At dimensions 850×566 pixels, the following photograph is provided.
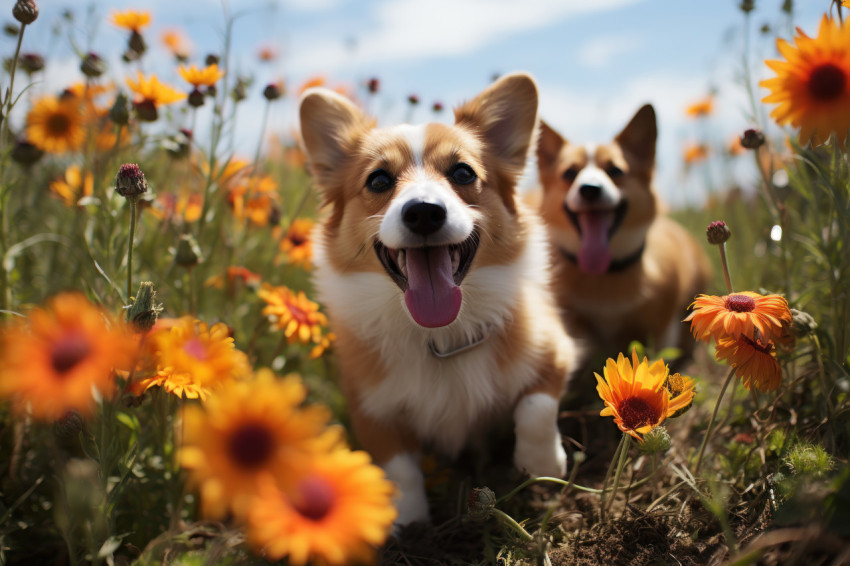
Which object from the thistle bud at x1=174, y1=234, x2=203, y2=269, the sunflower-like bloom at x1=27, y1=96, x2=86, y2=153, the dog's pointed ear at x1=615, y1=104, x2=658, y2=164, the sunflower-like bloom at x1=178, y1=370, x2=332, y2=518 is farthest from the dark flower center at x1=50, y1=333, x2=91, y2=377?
the dog's pointed ear at x1=615, y1=104, x2=658, y2=164

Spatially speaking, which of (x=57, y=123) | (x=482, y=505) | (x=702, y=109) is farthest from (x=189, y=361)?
(x=702, y=109)

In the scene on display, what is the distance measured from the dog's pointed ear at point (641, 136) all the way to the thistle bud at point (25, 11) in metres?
2.50

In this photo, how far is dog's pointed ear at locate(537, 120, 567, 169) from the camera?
3.05 m

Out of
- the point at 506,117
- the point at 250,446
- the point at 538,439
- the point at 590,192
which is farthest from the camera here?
the point at 590,192

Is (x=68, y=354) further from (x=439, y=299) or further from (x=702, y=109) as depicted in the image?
(x=702, y=109)

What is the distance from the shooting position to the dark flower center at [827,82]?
131cm

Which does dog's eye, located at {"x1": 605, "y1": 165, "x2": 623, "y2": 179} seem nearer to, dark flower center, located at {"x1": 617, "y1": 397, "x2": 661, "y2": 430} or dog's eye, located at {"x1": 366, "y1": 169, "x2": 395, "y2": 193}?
dog's eye, located at {"x1": 366, "y1": 169, "x2": 395, "y2": 193}

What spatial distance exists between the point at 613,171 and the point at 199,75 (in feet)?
6.20

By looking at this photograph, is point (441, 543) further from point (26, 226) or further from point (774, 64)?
point (26, 226)

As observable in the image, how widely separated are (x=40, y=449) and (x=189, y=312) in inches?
25.2

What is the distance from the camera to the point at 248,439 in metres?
0.95

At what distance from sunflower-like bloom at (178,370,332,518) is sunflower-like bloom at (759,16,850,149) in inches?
49.8

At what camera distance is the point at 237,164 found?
2686 mm

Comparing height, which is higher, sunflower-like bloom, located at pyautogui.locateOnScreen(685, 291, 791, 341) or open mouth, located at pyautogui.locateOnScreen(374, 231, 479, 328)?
open mouth, located at pyautogui.locateOnScreen(374, 231, 479, 328)
